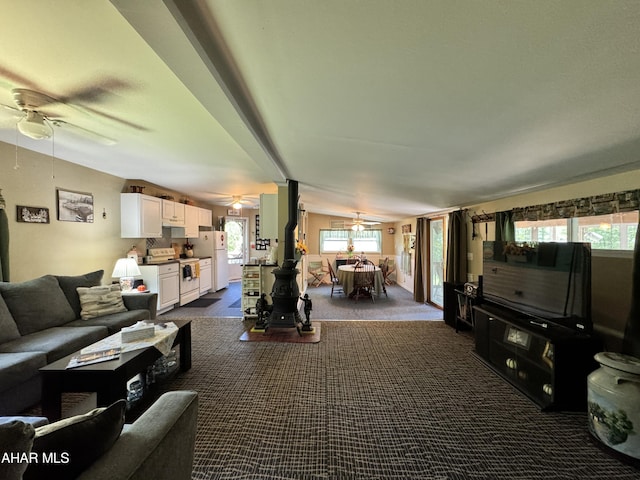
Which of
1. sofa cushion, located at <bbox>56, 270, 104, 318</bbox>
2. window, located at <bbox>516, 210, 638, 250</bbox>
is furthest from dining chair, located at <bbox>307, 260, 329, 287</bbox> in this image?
window, located at <bbox>516, 210, 638, 250</bbox>

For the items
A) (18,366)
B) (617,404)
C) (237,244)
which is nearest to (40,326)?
(18,366)

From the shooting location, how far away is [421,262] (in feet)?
20.6

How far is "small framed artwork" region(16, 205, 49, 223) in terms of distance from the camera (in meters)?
3.10

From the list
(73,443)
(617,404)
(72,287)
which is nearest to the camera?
(73,443)

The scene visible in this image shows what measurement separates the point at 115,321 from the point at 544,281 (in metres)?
4.62

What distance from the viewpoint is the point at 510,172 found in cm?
240

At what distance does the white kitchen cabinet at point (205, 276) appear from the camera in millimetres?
6480

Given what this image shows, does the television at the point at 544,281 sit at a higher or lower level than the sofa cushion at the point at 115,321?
higher

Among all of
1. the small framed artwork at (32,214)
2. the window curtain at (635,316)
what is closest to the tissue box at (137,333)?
the small framed artwork at (32,214)

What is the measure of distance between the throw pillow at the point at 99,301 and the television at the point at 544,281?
187 inches

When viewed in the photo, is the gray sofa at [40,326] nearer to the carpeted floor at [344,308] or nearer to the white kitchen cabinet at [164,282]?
the white kitchen cabinet at [164,282]

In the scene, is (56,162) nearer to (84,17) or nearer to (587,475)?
(84,17)

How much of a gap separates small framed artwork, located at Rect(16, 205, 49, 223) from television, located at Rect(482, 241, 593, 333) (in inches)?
224

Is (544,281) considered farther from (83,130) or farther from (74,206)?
(74,206)
